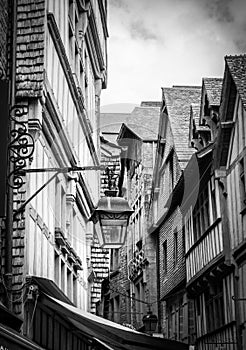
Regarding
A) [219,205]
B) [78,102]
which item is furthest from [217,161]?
[78,102]

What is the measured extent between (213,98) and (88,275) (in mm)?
5257

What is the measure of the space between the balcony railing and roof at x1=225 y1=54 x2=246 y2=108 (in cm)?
285

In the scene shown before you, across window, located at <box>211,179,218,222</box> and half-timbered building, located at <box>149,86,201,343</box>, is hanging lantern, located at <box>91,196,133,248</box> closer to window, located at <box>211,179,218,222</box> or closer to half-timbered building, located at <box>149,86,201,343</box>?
window, located at <box>211,179,218,222</box>

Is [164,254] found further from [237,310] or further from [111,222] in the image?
[111,222]

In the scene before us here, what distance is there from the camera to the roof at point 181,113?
893 inches

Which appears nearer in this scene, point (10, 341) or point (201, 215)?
point (10, 341)

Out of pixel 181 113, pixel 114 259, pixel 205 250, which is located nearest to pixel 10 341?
pixel 205 250

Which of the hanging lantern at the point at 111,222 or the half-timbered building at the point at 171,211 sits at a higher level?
the half-timbered building at the point at 171,211

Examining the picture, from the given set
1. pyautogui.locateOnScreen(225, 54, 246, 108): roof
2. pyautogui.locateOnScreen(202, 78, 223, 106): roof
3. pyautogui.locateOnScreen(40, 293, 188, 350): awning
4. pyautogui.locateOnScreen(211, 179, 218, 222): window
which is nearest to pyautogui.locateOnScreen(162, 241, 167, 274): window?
pyautogui.locateOnScreen(211, 179, 218, 222): window

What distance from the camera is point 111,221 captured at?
978 cm

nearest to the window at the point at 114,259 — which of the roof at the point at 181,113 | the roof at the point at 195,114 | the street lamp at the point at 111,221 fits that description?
the roof at the point at 181,113

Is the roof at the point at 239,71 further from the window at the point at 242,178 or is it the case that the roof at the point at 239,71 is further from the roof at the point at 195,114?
the roof at the point at 195,114

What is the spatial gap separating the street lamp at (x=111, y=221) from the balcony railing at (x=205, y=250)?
23.1 feet

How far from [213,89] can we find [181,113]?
5.44 meters
